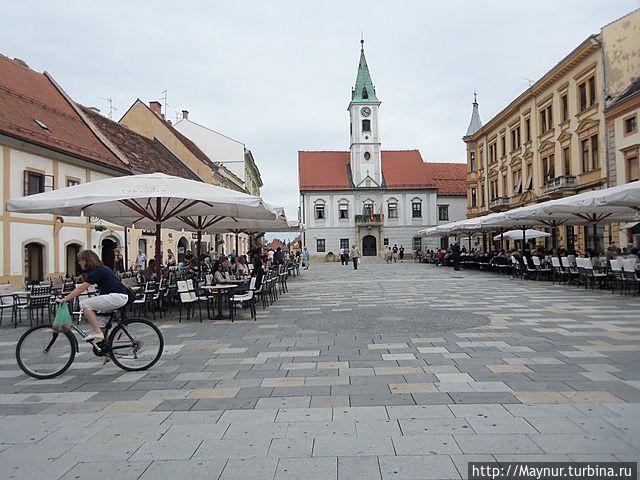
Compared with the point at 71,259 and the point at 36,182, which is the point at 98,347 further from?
the point at 71,259

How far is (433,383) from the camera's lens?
19.3ft

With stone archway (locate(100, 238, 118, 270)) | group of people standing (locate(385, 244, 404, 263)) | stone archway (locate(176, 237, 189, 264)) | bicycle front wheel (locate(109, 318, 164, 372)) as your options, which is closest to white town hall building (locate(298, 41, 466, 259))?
group of people standing (locate(385, 244, 404, 263))

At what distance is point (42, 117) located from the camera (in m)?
23.5

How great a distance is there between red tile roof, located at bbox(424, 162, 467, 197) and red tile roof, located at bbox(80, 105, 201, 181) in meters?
35.4

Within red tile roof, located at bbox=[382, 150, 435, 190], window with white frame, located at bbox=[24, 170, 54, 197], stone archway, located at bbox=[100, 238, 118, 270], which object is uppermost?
red tile roof, located at bbox=[382, 150, 435, 190]

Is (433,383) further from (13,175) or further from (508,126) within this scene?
(508,126)

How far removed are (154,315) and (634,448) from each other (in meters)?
10.4

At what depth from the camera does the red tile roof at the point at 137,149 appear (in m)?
30.3

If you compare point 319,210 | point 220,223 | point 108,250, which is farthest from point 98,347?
point 319,210

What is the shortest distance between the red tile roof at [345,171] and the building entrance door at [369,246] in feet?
21.3

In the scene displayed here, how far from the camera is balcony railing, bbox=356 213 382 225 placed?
62.3m

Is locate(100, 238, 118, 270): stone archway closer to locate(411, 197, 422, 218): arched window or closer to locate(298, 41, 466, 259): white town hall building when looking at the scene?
locate(298, 41, 466, 259): white town hall building

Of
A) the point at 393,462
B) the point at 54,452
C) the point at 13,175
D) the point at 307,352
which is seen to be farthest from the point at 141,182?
the point at 13,175

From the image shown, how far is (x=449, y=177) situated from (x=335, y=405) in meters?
65.5
